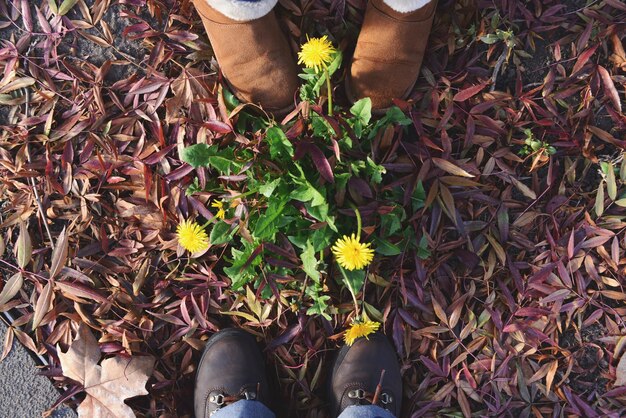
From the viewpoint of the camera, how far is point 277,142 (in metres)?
1.64

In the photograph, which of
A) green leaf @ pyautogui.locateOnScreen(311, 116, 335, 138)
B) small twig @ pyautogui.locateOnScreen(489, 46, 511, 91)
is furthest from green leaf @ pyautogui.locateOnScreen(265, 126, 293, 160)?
small twig @ pyautogui.locateOnScreen(489, 46, 511, 91)

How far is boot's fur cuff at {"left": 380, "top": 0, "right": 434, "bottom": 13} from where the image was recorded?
5.35ft

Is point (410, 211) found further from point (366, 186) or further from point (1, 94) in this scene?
point (1, 94)

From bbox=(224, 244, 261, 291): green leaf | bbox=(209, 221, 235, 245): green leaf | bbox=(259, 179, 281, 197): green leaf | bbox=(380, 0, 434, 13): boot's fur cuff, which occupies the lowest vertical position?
bbox=(224, 244, 261, 291): green leaf

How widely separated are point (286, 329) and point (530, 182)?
39.3 inches

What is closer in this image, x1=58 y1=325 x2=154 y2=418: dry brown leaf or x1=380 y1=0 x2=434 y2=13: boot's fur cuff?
x1=380 y1=0 x2=434 y2=13: boot's fur cuff

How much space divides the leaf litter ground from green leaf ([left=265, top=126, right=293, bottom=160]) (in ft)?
1.05

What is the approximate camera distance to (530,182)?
1949mm

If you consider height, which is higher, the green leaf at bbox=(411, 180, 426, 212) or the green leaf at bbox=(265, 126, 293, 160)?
the green leaf at bbox=(265, 126, 293, 160)

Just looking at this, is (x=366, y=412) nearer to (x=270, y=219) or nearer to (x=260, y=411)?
(x=260, y=411)

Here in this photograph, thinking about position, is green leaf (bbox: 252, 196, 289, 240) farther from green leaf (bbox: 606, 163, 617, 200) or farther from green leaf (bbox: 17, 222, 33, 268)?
green leaf (bbox: 606, 163, 617, 200)

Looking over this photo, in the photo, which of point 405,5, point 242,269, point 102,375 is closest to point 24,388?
Result: point 102,375

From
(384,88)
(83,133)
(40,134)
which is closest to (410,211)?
(384,88)

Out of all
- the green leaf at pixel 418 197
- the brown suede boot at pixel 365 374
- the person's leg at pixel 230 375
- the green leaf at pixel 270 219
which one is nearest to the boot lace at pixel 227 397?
the person's leg at pixel 230 375
